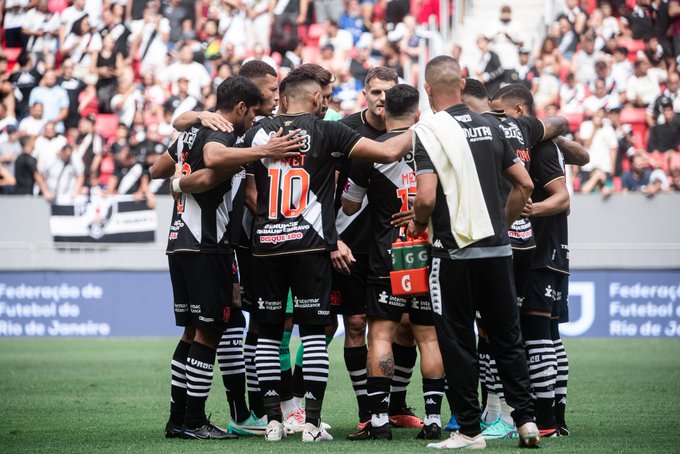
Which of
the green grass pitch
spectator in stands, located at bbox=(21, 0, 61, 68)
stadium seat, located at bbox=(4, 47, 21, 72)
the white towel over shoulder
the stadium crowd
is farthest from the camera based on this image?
stadium seat, located at bbox=(4, 47, 21, 72)

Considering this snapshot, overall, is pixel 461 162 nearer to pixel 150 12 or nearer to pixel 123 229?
pixel 123 229

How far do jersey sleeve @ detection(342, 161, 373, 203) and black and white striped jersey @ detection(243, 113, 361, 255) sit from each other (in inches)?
8.1

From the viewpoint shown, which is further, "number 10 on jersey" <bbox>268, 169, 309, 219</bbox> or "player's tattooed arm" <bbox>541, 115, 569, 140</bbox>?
"player's tattooed arm" <bbox>541, 115, 569, 140</bbox>

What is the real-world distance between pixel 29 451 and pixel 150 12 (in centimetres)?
1823

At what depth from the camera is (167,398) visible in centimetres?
1077

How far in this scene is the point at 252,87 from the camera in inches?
322

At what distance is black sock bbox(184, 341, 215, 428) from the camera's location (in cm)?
802

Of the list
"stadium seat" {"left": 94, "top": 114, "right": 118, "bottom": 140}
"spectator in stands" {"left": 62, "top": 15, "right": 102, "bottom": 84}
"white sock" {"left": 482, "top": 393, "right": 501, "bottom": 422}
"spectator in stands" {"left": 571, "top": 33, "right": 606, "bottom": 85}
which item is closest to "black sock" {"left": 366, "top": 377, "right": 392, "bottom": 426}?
"white sock" {"left": 482, "top": 393, "right": 501, "bottom": 422}

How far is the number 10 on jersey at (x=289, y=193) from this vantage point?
7.79 m

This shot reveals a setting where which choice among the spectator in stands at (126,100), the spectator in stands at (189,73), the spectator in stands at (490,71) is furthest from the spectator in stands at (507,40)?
the spectator in stands at (126,100)

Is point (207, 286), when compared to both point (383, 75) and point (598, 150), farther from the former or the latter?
point (598, 150)

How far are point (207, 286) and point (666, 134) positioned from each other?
561 inches

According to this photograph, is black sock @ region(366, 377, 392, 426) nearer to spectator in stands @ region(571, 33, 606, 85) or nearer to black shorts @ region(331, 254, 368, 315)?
black shorts @ region(331, 254, 368, 315)

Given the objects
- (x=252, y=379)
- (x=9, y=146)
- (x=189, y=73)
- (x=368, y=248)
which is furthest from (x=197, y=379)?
(x=189, y=73)
